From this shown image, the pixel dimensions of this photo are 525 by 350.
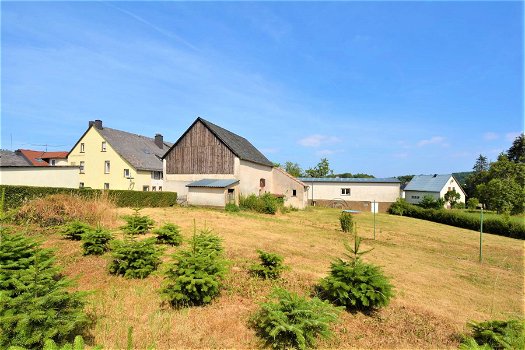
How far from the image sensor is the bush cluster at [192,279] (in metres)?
5.18

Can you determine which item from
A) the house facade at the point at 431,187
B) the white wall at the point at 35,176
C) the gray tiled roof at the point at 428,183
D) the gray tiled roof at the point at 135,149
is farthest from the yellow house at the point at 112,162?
the gray tiled roof at the point at 428,183

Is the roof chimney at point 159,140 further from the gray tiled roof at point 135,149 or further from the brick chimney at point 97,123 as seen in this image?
the brick chimney at point 97,123

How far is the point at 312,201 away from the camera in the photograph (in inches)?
1554

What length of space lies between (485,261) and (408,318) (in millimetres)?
9982

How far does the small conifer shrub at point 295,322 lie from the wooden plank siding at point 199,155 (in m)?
22.5

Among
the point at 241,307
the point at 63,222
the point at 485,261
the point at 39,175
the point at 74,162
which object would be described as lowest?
the point at 485,261

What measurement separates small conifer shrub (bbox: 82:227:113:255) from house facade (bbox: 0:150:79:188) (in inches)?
702

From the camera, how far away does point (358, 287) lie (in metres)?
5.55

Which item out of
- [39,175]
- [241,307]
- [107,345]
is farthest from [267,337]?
[39,175]

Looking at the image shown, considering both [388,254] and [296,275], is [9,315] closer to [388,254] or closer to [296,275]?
[296,275]

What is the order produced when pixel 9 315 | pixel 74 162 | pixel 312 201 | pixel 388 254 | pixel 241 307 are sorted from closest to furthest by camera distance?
pixel 9 315 < pixel 241 307 < pixel 388 254 < pixel 74 162 < pixel 312 201

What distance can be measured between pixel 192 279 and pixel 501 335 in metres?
5.17

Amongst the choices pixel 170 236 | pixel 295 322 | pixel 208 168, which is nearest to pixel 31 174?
pixel 208 168

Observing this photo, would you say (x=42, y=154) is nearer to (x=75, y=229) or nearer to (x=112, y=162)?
(x=112, y=162)
